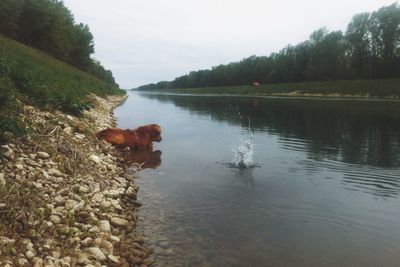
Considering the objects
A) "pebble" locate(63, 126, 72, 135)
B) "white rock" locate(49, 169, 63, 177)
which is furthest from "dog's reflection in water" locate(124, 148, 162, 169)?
"white rock" locate(49, 169, 63, 177)

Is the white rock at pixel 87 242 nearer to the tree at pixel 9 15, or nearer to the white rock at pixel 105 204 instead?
the white rock at pixel 105 204

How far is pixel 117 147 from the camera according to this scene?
17094mm

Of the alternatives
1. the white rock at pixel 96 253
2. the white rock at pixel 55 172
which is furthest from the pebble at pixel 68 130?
the white rock at pixel 96 253

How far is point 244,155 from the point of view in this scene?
17.1 metres

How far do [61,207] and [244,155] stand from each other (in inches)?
405

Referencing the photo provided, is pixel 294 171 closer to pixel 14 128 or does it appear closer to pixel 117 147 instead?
pixel 117 147

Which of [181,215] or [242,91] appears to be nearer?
[181,215]

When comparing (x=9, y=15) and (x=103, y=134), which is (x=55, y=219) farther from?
(x=9, y=15)

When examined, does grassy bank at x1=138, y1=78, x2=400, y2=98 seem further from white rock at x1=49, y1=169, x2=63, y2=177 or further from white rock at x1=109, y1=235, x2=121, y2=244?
white rock at x1=109, y1=235, x2=121, y2=244

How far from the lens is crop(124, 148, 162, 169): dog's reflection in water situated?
49.1ft

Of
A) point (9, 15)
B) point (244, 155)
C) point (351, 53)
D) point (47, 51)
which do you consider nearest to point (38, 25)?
point (47, 51)

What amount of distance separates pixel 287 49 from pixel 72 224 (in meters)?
156

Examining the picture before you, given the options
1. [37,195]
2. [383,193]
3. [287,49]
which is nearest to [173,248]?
[37,195]

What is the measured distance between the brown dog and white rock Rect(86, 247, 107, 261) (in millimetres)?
10167
